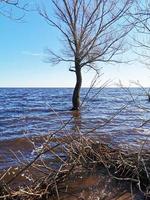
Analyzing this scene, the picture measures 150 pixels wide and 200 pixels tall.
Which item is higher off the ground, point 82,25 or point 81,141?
point 82,25

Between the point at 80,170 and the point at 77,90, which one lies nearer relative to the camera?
the point at 80,170

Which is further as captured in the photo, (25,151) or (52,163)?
(25,151)

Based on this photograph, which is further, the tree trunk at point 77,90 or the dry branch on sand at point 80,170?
the tree trunk at point 77,90

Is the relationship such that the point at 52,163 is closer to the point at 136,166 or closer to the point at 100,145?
the point at 100,145

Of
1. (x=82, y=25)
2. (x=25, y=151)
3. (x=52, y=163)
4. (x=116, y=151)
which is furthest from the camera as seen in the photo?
(x=82, y=25)

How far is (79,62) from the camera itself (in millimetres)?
20906

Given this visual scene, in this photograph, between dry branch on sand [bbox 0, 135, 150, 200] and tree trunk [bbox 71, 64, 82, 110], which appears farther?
tree trunk [bbox 71, 64, 82, 110]

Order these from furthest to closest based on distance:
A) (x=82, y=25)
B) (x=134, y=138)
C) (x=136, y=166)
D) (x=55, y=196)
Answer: (x=82, y=25)
(x=134, y=138)
(x=136, y=166)
(x=55, y=196)

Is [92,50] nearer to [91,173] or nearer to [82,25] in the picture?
[82,25]

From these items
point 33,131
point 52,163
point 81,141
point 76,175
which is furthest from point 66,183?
point 33,131

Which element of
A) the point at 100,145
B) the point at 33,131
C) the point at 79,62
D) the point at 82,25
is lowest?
the point at 33,131

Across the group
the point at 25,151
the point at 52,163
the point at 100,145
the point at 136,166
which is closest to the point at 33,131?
the point at 25,151

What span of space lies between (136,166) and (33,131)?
24.3 feet

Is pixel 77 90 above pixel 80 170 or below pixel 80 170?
above
